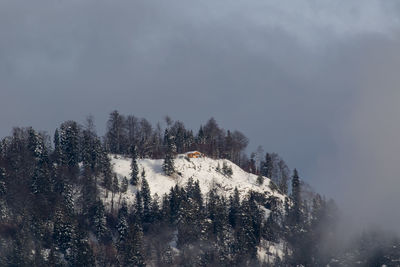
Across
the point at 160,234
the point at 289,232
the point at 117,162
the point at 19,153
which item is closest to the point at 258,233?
the point at 289,232

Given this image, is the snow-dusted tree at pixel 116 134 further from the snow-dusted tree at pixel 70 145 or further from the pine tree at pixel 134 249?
the pine tree at pixel 134 249

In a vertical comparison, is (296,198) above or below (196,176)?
below

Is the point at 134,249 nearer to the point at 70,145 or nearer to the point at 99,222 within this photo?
the point at 99,222

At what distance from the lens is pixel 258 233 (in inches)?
6713

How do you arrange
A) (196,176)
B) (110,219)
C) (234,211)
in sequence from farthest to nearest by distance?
(196,176) < (234,211) < (110,219)

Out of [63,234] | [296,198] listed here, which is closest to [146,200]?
[63,234]

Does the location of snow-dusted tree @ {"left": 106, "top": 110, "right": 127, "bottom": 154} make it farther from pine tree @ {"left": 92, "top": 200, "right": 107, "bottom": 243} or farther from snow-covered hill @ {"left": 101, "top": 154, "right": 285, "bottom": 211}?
pine tree @ {"left": 92, "top": 200, "right": 107, "bottom": 243}

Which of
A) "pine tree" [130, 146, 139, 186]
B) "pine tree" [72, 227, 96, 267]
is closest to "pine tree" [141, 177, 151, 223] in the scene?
"pine tree" [130, 146, 139, 186]

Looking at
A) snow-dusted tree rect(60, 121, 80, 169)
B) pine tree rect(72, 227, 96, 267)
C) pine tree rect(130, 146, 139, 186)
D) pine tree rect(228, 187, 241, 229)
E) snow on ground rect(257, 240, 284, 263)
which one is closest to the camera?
pine tree rect(72, 227, 96, 267)

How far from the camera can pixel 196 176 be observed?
619 ft

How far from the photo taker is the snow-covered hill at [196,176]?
183 metres

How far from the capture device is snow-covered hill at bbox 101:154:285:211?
183m

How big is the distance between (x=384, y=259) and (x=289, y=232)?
21.8m

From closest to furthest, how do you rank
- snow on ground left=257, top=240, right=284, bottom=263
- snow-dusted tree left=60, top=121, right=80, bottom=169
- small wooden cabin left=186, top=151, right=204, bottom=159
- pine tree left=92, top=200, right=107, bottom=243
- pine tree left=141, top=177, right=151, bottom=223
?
pine tree left=92, top=200, right=107, bottom=243, snow on ground left=257, top=240, right=284, bottom=263, pine tree left=141, top=177, right=151, bottom=223, snow-dusted tree left=60, top=121, right=80, bottom=169, small wooden cabin left=186, top=151, right=204, bottom=159
